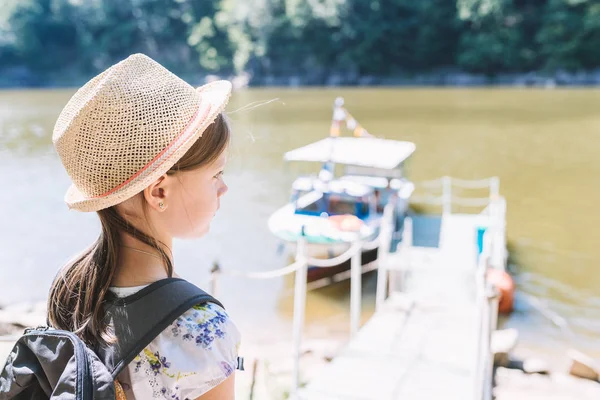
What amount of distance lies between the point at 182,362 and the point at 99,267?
0.25 m

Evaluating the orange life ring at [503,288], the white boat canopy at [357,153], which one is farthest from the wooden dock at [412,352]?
the white boat canopy at [357,153]

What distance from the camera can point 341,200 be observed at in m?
9.35

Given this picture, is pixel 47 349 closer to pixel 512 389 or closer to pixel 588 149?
pixel 512 389

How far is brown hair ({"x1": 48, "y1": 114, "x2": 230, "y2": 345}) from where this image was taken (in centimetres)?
107

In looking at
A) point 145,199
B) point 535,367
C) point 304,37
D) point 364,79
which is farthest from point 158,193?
point 304,37

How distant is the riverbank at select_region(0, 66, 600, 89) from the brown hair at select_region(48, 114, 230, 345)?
43578 mm

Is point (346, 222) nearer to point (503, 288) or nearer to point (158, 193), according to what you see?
point (503, 288)

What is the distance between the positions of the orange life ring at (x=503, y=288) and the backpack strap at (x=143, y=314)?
7308mm

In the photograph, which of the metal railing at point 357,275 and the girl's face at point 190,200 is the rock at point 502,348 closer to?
the metal railing at point 357,275

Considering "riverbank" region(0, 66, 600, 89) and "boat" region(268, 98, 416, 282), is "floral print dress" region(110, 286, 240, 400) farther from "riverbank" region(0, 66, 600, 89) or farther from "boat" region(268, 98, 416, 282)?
"riverbank" region(0, 66, 600, 89)

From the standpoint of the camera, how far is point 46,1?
53469 mm

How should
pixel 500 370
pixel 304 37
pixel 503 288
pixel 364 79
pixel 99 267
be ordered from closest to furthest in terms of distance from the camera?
1. pixel 99 267
2. pixel 500 370
3. pixel 503 288
4. pixel 364 79
5. pixel 304 37

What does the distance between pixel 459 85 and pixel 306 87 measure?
11.5 m

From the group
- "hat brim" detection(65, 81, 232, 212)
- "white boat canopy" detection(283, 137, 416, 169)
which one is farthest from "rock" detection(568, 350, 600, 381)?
"hat brim" detection(65, 81, 232, 212)
